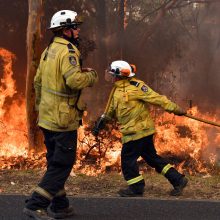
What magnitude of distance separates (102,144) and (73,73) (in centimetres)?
421

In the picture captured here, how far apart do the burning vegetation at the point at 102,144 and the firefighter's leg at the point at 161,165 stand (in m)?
1.59

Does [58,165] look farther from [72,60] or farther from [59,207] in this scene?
[72,60]

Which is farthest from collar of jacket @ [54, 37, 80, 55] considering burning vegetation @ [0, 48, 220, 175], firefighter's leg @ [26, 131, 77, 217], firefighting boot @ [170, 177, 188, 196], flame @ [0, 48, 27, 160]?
flame @ [0, 48, 27, 160]

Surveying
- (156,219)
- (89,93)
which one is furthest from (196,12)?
(156,219)

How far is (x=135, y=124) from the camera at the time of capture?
5.99 m

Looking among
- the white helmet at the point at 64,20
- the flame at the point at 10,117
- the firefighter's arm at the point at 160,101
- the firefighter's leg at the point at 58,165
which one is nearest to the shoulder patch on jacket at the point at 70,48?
the white helmet at the point at 64,20

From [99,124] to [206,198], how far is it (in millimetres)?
1577

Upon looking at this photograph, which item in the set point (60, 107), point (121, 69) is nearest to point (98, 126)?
point (121, 69)

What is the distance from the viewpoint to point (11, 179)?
6.90m

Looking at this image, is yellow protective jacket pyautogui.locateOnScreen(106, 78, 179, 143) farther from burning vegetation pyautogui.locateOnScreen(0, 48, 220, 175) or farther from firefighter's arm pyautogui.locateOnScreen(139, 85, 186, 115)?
burning vegetation pyautogui.locateOnScreen(0, 48, 220, 175)

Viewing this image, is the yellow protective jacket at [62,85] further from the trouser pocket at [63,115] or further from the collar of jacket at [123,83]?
the collar of jacket at [123,83]

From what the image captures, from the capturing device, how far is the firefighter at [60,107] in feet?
15.3

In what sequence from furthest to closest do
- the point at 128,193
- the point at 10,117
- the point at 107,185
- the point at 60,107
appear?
the point at 10,117 → the point at 107,185 → the point at 128,193 → the point at 60,107

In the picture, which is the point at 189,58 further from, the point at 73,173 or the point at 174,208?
the point at 174,208
